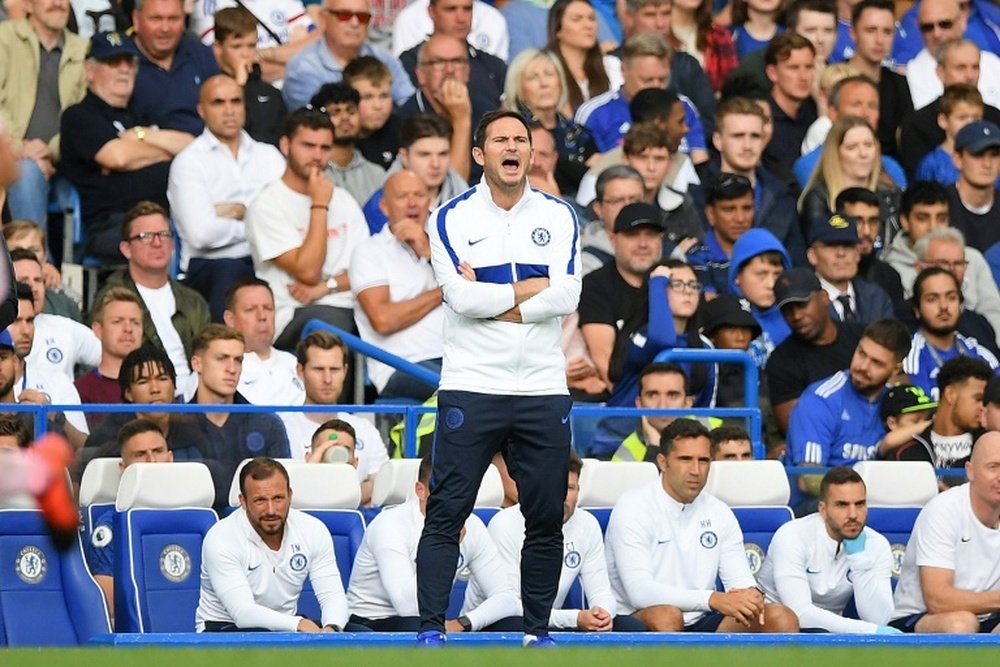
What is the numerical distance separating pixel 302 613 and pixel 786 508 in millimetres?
2596


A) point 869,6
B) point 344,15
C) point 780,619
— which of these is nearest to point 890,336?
point 780,619

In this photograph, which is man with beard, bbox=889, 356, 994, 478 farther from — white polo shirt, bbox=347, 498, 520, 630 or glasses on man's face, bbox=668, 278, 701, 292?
white polo shirt, bbox=347, 498, 520, 630

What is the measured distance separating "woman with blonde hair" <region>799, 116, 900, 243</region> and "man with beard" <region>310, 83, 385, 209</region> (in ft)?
9.46

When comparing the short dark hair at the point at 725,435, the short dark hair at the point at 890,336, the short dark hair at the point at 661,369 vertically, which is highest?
the short dark hair at the point at 890,336

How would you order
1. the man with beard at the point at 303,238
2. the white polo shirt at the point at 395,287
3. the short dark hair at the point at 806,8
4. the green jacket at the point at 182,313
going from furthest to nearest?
the short dark hair at the point at 806,8, the man with beard at the point at 303,238, the white polo shirt at the point at 395,287, the green jacket at the point at 182,313

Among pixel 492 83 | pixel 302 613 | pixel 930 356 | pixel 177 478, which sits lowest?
pixel 302 613

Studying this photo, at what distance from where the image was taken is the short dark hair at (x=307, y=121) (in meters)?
12.6

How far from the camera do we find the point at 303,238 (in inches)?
495

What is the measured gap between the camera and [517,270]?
332 inches

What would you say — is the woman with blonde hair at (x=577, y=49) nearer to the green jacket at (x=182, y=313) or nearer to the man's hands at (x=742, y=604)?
the green jacket at (x=182, y=313)

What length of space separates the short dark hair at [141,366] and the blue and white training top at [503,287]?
2.77m

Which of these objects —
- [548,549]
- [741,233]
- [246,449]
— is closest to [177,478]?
[246,449]

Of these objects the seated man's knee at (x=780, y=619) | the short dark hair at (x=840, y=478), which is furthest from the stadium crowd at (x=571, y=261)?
the seated man's knee at (x=780, y=619)

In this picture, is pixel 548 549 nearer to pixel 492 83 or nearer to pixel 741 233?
pixel 741 233
